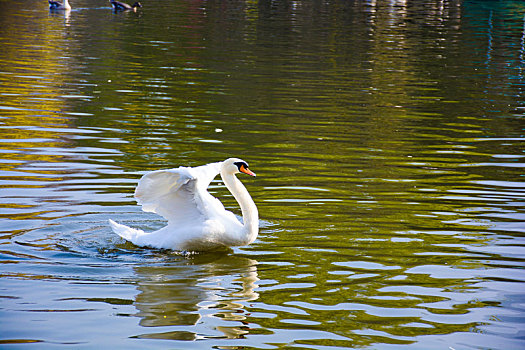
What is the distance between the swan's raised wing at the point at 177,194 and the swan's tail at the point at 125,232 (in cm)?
35

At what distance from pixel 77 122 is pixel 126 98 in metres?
3.37

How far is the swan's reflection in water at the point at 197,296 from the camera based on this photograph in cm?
709

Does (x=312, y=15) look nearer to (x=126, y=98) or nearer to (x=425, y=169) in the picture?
(x=126, y=98)

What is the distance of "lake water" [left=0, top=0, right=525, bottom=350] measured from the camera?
727 cm

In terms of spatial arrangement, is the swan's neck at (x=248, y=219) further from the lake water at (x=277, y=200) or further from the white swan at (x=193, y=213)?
the lake water at (x=277, y=200)

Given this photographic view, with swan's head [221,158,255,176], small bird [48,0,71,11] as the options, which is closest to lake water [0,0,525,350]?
swan's head [221,158,255,176]

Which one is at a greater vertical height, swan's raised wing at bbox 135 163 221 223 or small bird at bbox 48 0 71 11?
small bird at bbox 48 0 71 11

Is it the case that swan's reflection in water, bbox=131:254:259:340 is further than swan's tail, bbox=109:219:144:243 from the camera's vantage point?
No

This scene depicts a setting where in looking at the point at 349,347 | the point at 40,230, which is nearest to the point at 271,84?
the point at 40,230

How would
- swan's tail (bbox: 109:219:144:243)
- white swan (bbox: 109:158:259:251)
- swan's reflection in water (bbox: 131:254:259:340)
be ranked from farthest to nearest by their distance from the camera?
1. swan's tail (bbox: 109:219:144:243)
2. white swan (bbox: 109:158:259:251)
3. swan's reflection in water (bbox: 131:254:259:340)

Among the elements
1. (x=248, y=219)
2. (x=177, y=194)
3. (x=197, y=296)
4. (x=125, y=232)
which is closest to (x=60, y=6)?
(x=125, y=232)

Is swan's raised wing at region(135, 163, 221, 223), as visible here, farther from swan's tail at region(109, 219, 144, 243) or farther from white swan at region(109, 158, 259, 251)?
swan's tail at region(109, 219, 144, 243)

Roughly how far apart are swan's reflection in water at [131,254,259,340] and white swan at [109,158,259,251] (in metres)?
0.27

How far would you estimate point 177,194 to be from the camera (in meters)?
9.53
